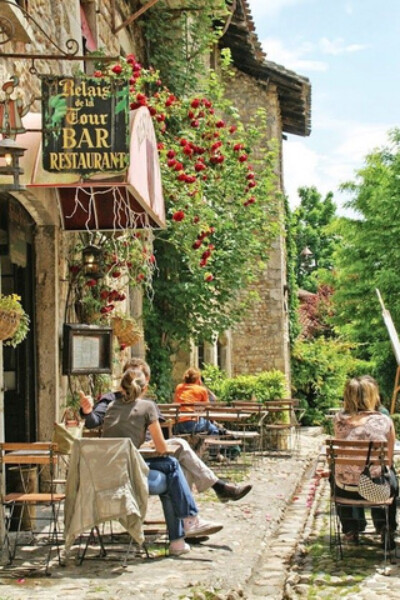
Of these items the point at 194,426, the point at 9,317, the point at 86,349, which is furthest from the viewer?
the point at 194,426

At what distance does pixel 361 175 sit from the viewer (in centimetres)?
3027

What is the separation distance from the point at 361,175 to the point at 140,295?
16362 millimetres

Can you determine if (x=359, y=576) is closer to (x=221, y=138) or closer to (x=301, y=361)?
(x=221, y=138)

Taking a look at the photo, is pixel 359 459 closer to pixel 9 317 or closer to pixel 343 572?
pixel 343 572

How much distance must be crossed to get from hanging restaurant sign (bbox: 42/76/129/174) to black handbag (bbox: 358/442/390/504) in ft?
10.0

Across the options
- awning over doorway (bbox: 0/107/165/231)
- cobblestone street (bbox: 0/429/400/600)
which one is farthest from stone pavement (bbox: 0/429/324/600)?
awning over doorway (bbox: 0/107/165/231)

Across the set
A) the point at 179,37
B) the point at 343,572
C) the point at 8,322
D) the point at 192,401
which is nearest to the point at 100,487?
the point at 8,322

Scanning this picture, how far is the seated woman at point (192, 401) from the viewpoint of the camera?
40.5 ft

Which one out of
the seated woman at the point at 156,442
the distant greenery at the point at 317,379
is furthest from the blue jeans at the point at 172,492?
the distant greenery at the point at 317,379

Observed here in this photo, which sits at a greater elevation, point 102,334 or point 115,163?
point 115,163

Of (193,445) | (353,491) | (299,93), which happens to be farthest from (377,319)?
(353,491)

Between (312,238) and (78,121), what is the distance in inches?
2105

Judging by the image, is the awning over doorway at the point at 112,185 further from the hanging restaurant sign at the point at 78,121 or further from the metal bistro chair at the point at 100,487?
the metal bistro chair at the point at 100,487

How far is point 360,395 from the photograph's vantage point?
7738 millimetres
